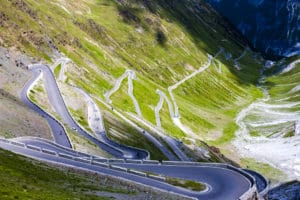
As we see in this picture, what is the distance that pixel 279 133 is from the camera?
198 m

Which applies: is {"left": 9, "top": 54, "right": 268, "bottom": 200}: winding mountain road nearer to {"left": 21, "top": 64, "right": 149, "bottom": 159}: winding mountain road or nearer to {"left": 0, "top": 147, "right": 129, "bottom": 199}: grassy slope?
{"left": 21, "top": 64, "right": 149, "bottom": 159}: winding mountain road

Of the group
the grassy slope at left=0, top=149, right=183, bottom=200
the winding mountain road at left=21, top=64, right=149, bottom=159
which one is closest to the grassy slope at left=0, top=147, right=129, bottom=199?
the grassy slope at left=0, top=149, right=183, bottom=200

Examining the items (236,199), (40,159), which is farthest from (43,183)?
(236,199)

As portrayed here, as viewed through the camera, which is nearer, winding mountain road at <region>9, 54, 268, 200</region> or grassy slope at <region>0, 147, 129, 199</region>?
grassy slope at <region>0, 147, 129, 199</region>

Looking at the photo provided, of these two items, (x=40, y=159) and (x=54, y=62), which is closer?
(x=40, y=159)

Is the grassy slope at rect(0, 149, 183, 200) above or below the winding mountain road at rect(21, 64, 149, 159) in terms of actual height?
below

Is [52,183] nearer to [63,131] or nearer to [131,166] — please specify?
[131,166]

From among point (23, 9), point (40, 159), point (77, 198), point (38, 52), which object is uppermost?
point (23, 9)

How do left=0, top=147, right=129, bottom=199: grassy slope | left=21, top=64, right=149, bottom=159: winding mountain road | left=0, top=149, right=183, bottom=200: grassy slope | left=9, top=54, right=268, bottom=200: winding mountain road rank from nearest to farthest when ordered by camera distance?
left=0, top=147, right=129, bottom=199: grassy slope < left=0, top=149, right=183, bottom=200: grassy slope < left=9, top=54, right=268, bottom=200: winding mountain road < left=21, top=64, right=149, bottom=159: winding mountain road

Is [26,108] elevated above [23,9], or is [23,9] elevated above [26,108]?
[23,9]

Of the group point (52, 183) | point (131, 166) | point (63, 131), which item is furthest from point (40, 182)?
point (63, 131)

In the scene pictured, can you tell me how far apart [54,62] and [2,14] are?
971 inches

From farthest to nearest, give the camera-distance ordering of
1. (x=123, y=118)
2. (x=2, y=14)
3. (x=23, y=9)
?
(x=23, y=9) → (x=2, y=14) → (x=123, y=118)

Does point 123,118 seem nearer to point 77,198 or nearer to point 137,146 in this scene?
point 137,146
